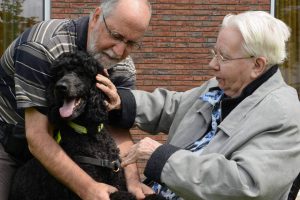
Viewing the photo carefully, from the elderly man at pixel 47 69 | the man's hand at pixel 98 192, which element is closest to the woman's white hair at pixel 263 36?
the elderly man at pixel 47 69

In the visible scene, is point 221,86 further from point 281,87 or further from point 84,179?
point 84,179

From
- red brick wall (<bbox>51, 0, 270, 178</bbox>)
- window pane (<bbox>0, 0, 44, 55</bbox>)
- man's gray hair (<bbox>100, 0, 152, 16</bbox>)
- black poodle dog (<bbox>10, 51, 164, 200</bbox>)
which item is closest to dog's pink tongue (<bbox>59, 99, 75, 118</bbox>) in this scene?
black poodle dog (<bbox>10, 51, 164, 200</bbox>)

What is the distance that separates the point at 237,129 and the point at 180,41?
601 cm

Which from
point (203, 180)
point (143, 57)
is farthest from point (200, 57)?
point (203, 180)

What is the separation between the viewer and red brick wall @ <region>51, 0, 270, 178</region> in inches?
360

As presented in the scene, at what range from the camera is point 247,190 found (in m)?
3.05

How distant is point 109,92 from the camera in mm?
3678

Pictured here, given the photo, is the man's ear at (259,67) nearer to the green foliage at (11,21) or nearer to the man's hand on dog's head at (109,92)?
the man's hand on dog's head at (109,92)

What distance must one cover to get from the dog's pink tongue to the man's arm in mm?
130

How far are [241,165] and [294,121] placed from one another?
1.24ft

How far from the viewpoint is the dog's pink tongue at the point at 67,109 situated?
3.39m

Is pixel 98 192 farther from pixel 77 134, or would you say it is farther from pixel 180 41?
pixel 180 41

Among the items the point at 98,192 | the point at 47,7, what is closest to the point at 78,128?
→ the point at 98,192

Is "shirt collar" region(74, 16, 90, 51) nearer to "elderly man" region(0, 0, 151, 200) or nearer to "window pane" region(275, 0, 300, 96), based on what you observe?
"elderly man" region(0, 0, 151, 200)
